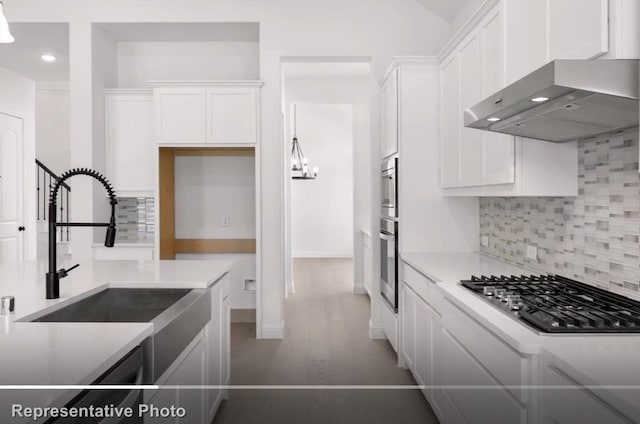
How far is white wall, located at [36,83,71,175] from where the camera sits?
706 cm

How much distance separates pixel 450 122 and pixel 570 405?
2.32 m

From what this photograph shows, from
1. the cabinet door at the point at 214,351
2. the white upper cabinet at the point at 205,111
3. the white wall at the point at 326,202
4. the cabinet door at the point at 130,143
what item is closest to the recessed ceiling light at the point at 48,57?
the cabinet door at the point at 130,143

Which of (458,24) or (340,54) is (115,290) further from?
(458,24)

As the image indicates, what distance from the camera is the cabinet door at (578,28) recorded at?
1.58 meters

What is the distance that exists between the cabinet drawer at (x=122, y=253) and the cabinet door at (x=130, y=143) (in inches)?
21.7

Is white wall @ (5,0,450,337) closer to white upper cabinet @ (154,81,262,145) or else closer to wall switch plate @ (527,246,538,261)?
white upper cabinet @ (154,81,262,145)

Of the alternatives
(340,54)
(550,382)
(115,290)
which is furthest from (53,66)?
(550,382)

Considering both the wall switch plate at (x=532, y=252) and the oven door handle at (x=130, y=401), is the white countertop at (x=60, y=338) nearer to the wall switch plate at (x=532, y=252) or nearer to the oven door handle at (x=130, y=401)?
the oven door handle at (x=130, y=401)

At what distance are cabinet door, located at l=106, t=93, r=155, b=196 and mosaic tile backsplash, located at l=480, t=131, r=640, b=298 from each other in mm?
3379

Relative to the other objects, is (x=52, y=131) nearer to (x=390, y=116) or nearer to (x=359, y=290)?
(x=359, y=290)

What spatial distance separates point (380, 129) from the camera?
4.23 m

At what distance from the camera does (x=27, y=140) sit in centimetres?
618

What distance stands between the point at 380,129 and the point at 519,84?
2.57m

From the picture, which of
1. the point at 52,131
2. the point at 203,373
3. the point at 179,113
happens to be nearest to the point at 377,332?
the point at 203,373
